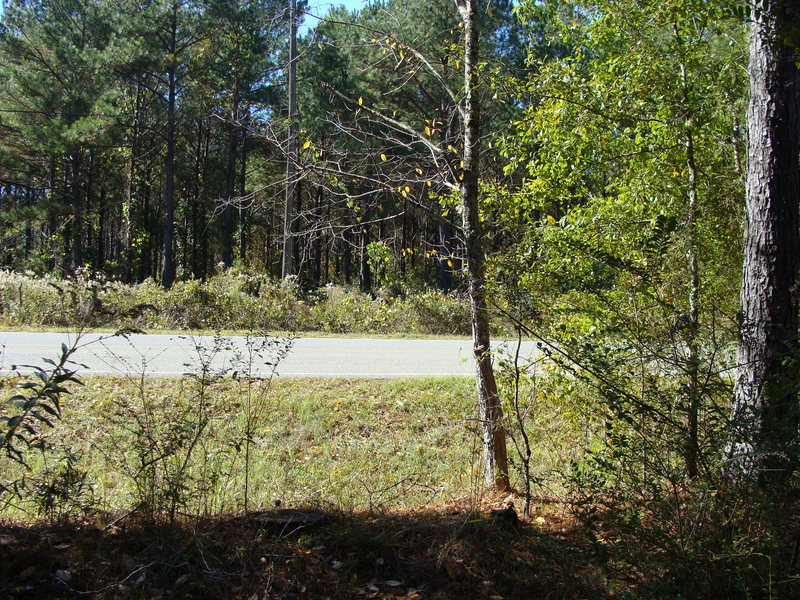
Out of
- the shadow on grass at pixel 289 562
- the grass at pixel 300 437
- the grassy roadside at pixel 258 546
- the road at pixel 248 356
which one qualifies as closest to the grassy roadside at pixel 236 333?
the road at pixel 248 356

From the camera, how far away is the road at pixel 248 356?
9516mm

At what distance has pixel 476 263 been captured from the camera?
5.70 meters

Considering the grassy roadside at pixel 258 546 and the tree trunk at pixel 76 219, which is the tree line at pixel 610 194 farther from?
the tree trunk at pixel 76 219

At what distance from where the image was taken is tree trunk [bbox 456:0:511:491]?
5.70m

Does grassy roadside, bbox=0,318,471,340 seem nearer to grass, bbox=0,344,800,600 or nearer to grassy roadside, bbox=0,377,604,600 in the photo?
grassy roadside, bbox=0,377,604,600

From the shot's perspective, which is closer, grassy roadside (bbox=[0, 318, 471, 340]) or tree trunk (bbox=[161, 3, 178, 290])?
grassy roadside (bbox=[0, 318, 471, 340])

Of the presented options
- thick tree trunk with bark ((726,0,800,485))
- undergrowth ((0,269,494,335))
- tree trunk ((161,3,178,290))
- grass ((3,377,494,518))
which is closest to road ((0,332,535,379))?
grass ((3,377,494,518))

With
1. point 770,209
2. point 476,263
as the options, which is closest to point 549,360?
point 476,263

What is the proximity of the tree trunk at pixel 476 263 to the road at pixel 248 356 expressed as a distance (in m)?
3.46

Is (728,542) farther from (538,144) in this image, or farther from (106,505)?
(538,144)

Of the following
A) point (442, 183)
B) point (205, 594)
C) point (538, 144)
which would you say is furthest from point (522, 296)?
point (205, 594)

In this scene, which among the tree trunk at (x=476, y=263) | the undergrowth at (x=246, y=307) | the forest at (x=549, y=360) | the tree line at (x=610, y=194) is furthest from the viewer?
the undergrowth at (x=246, y=307)

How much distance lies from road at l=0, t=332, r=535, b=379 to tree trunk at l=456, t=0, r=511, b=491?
3.46 m

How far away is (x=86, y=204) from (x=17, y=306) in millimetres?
24649
